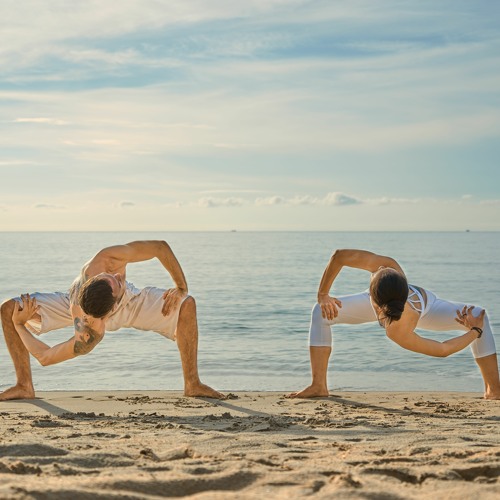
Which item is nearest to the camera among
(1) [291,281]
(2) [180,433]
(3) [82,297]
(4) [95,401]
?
(2) [180,433]

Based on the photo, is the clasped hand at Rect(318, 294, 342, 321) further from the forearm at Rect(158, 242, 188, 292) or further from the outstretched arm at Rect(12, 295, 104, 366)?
the outstretched arm at Rect(12, 295, 104, 366)

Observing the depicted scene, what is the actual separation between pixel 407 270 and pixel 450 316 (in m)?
27.1

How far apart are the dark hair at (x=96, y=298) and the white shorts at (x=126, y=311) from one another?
2.00 feet

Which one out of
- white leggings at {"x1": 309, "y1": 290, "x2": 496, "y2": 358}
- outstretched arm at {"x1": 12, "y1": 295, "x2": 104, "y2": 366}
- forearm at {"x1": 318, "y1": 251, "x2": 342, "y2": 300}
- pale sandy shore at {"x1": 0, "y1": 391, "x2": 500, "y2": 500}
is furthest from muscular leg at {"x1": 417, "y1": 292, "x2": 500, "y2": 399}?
outstretched arm at {"x1": 12, "y1": 295, "x2": 104, "y2": 366}

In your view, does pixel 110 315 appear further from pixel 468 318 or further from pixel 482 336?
pixel 482 336

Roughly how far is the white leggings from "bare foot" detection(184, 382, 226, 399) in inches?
36.4

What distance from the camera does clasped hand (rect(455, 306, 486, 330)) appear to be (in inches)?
259

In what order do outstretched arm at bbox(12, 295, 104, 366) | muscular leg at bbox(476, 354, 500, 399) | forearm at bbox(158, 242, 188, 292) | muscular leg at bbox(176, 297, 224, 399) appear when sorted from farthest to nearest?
muscular leg at bbox(176, 297, 224, 399) → muscular leg at bbox(476, 354, 500, 399) → forearm at bbox(158, 242, 188, 292) → outstretched arm at bbox(12, 295, 104, 366)

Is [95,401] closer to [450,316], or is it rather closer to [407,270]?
[450,316]

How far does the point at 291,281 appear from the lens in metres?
25.1

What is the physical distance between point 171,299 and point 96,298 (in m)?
0.97

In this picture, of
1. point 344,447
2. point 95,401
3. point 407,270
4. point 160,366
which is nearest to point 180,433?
point 344,447

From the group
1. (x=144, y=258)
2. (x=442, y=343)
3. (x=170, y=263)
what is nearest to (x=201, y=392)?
(x=170, y=263)

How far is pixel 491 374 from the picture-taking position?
6.69 m
